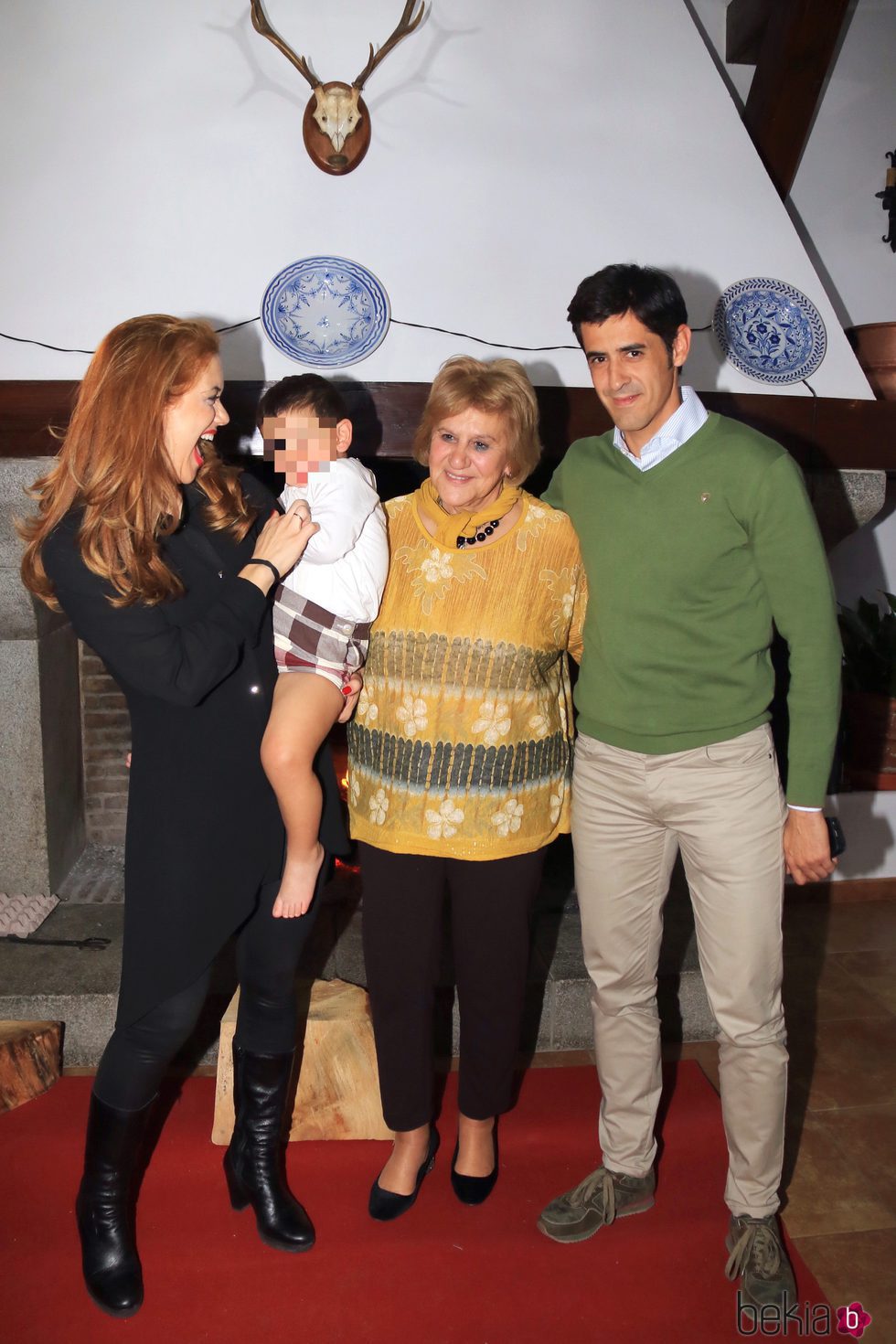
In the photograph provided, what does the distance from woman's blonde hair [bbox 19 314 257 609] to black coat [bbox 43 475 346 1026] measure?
0.08 meters

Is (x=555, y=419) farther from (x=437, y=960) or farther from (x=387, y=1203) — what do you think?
(x=387, y=1203)

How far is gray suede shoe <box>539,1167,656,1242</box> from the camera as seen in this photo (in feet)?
5.84

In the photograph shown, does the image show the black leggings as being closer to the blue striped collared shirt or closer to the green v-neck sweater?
the green v-neck sweater

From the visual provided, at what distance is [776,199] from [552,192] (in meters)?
0.65

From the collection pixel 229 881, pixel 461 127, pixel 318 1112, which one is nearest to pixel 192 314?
pixel 461 127

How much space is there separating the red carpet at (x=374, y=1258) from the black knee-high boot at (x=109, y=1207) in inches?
1.7

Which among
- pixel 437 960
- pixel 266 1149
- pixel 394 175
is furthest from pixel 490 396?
pixel 394 175

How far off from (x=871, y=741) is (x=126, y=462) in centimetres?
271

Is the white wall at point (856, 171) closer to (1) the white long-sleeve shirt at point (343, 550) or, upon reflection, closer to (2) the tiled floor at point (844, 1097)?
(2) the tiled floor at point (844, 1097)

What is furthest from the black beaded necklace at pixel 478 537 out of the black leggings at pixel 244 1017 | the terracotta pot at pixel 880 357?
the terracotta pot at pixel 880 357

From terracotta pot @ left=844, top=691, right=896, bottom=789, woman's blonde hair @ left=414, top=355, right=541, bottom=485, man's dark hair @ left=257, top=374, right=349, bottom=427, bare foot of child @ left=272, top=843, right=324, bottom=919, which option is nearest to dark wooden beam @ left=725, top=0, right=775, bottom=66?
terracotta pot @ left=844, top=691, right=896, bottom=789

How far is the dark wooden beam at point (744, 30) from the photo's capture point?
3.15 metres

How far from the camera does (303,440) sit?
5.27 ft

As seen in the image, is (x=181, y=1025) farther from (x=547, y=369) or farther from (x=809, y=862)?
(x=547, y=369)
